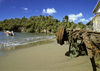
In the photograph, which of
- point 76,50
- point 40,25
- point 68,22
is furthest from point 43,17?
point 76,50

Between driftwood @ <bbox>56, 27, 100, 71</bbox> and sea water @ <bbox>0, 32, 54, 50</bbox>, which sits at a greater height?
driftwood @ <bbox>56, 27, 100, 71</bbox>

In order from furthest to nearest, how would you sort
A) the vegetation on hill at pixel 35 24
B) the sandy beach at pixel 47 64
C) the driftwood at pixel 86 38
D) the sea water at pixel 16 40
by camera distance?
the vegetation on hill at pixel 35 24, the sea water at pixel 16 40, the sandy beach at pixel 47 64, the driftwood at pixel 86 38

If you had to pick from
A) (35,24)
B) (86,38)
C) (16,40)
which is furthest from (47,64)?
(35,24)

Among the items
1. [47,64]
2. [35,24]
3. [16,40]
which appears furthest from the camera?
[35,24]

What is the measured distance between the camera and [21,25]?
98.4m

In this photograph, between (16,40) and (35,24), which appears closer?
(16,40)

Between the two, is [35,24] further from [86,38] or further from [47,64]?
[86,38]

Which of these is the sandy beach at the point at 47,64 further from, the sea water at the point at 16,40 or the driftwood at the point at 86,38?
the sea water at the point at 16,40

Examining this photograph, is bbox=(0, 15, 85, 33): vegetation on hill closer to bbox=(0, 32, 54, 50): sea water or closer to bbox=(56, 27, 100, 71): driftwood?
bbox=(0, 32, 54, 50): sea water

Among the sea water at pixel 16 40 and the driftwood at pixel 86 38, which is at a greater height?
the driftwood at pixel 86 38

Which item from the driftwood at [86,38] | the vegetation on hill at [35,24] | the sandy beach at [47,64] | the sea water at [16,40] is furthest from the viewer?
the vegetation on hill at [35,24]

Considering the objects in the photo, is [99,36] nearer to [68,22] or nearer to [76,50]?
[76,50]

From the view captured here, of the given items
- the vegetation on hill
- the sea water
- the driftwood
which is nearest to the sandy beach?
the driftwood

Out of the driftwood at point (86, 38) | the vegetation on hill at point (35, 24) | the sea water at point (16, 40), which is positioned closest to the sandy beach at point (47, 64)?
the driftwood at point (86, 38)
